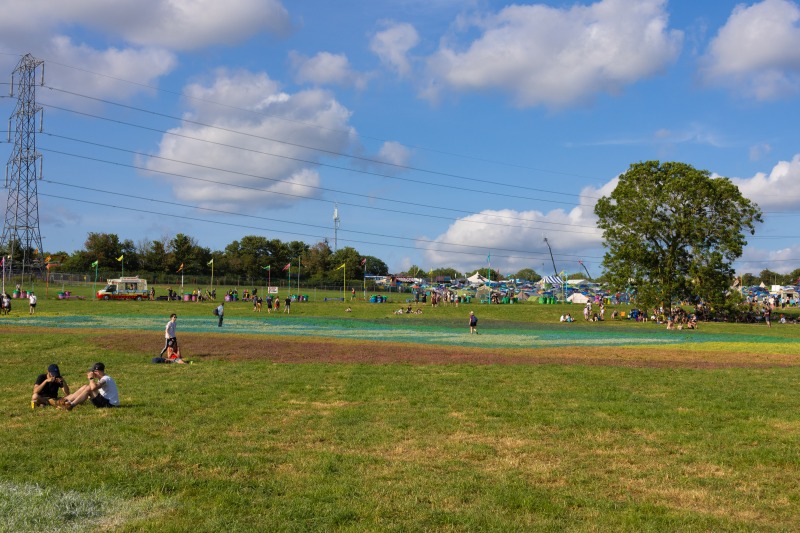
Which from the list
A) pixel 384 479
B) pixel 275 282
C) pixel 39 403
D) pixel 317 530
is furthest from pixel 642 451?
pixel 275 282

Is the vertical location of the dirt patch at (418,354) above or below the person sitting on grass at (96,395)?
below

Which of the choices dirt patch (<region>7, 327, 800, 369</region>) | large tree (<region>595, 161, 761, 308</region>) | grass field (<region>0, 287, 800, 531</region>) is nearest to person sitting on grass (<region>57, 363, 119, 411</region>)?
grass field (<region>0, 287, 800, 531</region>)

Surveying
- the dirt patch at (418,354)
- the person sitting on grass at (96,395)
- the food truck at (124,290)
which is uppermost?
the food truck at (124,290)

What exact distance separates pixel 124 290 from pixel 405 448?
75.8 m

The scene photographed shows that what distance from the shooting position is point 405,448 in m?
11.9

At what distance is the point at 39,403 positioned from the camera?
15.6 meters

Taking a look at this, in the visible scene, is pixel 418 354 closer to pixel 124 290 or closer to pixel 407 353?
pixel 407 353

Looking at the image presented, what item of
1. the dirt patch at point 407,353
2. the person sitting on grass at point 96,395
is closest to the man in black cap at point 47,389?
the person sitting on grass at point 96,395

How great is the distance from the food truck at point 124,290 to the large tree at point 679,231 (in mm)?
52812

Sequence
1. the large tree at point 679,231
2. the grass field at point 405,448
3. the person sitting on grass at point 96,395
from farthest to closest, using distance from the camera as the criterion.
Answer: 1. the large tree at point 679,231
2. the person sitting on grass at point 96,395
3. the grass field at point 405,448

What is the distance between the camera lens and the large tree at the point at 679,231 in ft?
231

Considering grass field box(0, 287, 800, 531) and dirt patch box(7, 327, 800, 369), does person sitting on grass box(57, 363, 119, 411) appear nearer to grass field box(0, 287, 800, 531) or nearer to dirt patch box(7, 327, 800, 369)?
grass field box(0, 287, 800, 531)

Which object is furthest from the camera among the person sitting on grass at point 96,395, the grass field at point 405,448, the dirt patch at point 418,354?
the dirt patch at point 418,354

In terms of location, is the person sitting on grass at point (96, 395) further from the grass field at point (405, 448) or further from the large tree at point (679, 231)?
the large tree at point (679, 231)
